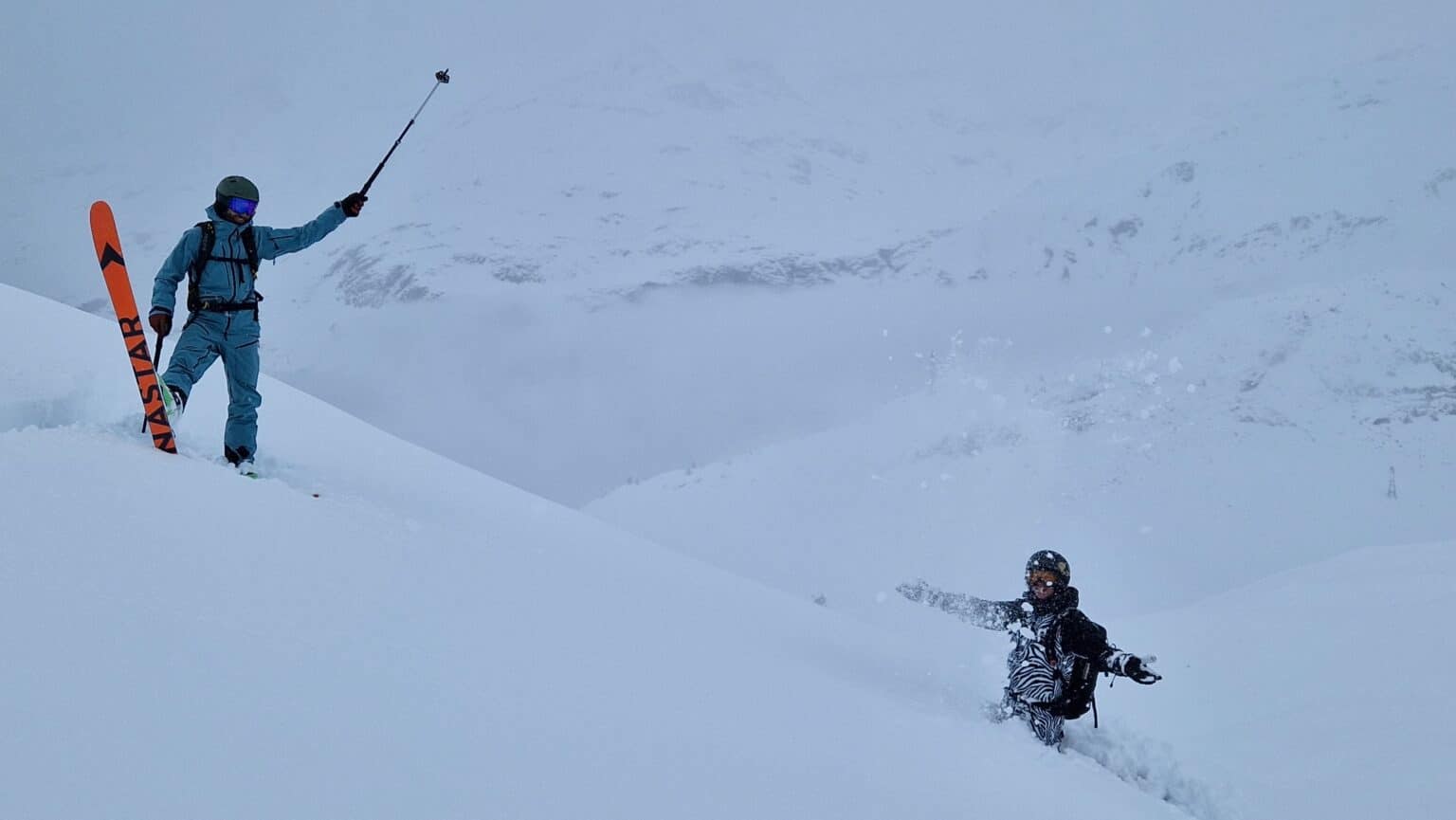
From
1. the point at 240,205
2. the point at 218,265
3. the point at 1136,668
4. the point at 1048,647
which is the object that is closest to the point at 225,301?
the point at 218,265

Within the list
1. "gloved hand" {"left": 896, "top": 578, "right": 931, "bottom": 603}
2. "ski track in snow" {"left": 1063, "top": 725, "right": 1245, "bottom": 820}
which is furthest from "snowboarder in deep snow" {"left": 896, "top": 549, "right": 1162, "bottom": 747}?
"gloved hand" {"left": 896, "top": 578, "right": 931, "bottom": 603}

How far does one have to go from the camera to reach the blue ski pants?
4.69m

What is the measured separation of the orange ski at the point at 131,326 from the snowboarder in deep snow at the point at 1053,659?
422 centimetres

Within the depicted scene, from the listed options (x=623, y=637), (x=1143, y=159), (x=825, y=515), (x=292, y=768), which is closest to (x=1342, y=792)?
(x=623, y=637)

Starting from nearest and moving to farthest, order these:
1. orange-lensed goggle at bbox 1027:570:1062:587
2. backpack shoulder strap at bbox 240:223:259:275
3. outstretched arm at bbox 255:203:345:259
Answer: orange-lensed goggle at bbox 1027:570:1062:587
backpack shoulder strap at bbox 240:223:259:275
outstretched arm at bbox 255:203:345:259

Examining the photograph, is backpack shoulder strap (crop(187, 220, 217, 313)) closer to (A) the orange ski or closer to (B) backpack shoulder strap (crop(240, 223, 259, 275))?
(B) backpack shoulder strap (crop(240, 223, 259, 275))

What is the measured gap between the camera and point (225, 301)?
476 cm

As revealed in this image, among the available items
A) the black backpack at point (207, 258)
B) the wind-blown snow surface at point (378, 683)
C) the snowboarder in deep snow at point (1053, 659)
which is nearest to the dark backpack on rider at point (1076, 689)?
the snowboarder in deep snow at point (1053, 659)

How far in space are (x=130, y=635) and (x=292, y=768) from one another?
550mm

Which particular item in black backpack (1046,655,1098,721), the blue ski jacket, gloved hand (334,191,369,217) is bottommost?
black backpack (1046,655,1098,721)

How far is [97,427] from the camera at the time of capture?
150 inches

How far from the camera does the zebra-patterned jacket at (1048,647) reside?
4.12 meters

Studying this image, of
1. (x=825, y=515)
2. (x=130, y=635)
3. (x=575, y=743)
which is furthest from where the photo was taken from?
(x=825, y=515)

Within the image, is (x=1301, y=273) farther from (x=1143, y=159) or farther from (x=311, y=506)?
(x=311, y=506)
